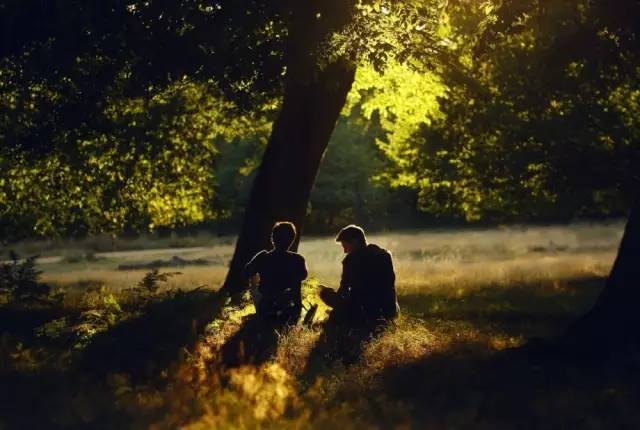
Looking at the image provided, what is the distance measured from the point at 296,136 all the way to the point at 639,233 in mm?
6680

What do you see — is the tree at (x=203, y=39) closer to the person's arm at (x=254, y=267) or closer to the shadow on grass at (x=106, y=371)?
the person's arm at (x=254, y=267)

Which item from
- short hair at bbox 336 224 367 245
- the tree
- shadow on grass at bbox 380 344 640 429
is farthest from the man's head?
the tree

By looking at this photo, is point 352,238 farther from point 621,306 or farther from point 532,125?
point 532,125

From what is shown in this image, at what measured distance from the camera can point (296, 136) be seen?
55.4 ft

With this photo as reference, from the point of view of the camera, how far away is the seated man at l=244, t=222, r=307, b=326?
460 inches

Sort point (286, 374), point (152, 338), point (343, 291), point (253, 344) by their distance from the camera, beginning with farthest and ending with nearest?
point (152, 338), point (343, 291), point (253, 344), point (286, 374)

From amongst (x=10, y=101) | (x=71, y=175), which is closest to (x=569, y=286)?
(x=71, y=175)

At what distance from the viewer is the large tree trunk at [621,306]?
11.7 meters

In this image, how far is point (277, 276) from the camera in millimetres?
11680

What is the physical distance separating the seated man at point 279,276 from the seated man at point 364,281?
61cm

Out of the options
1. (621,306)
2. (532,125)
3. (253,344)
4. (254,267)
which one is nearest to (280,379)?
(253,344)

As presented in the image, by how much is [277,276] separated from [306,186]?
5.59 m

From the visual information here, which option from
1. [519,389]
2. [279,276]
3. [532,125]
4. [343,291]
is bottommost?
[519,389]

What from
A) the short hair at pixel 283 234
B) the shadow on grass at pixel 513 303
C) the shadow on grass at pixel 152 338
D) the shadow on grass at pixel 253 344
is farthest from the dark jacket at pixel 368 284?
the shadow on grass at pixel 513 303
